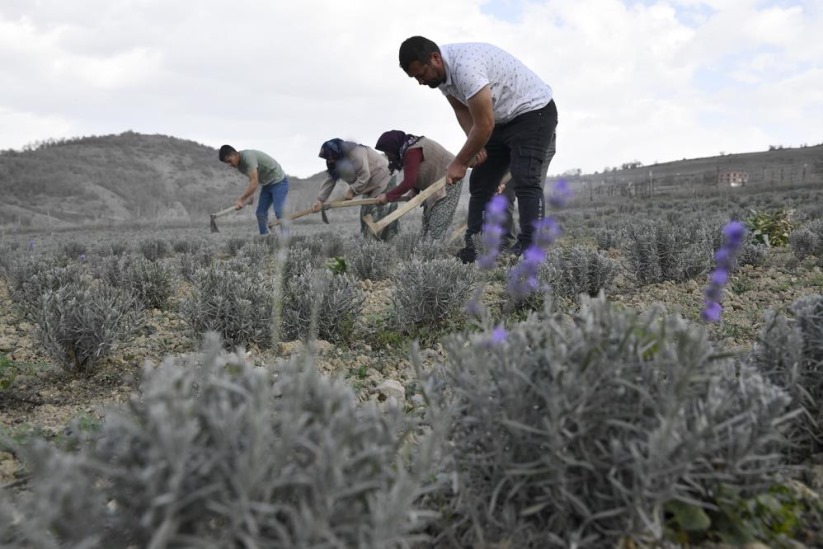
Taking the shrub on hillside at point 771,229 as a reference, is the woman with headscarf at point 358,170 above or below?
above

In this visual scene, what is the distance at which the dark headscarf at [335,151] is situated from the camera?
8656mm

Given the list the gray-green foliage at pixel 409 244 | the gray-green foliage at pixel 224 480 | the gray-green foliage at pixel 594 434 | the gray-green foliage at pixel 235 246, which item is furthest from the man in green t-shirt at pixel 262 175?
the gray-green foliage at pixel 224 480

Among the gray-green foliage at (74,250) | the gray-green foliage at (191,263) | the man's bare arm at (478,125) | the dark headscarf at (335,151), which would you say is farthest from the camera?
the gray-green foliage at (74,250)

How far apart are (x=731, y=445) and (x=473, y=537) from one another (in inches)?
23.2

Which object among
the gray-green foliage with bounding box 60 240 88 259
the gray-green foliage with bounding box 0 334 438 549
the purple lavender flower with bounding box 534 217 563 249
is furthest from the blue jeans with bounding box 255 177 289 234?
the gray-green foliage with bounding box 0 334 438 549

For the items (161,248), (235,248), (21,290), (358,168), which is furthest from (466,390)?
(161,248)

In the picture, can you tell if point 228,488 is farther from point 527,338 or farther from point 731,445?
point 731,445

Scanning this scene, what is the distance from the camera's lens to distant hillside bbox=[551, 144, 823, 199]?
3012 centimetres

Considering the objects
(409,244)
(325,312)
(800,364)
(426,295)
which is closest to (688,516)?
(800,364)

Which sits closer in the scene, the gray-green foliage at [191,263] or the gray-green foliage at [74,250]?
the gray-green foliage at [191,263]

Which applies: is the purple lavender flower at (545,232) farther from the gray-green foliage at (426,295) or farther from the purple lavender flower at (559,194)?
the gray-green foliage at (426,295)

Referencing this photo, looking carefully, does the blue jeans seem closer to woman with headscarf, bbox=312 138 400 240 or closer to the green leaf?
woman with headscarf, bbox=312 138 400 240

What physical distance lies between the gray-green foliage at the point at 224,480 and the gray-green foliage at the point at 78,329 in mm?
2259

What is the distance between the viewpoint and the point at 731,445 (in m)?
1.25
